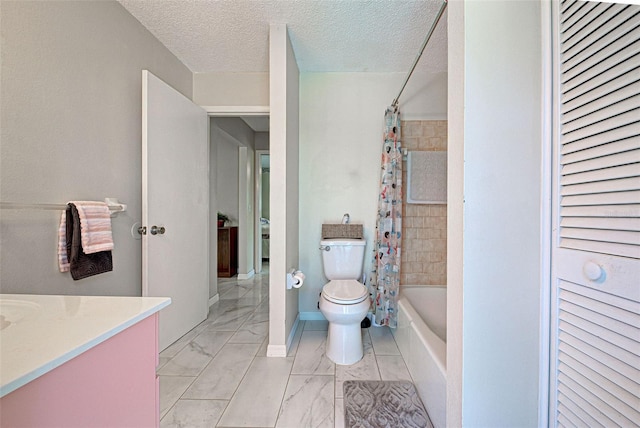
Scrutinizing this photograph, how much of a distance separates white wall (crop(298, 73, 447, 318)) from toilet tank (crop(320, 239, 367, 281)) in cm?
24

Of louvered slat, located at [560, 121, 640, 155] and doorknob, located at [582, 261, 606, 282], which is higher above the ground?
louvered slat, located at [560, 121, 640, 155]

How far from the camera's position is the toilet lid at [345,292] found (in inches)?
73.1

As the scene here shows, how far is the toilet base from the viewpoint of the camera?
1.88m

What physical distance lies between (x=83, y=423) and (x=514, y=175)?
4.08 feet

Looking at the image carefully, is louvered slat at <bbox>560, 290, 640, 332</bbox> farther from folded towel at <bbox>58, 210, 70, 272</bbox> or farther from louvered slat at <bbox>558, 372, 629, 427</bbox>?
folded towel at <bbox>58, 210, 70, 272</bbox>

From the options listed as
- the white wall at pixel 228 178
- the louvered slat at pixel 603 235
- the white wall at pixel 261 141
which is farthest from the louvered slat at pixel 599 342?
the white wall at pixel 261 141

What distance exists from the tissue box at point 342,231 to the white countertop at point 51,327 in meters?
1.75

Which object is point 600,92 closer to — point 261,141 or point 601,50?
point 601,50

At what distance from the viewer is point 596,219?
71 centimetres

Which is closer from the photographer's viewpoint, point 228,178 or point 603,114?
A: point 603,114

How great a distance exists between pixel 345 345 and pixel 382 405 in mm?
491

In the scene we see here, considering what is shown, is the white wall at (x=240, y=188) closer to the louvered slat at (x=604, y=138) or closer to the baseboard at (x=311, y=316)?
the baseboard at (x=311, y=316)

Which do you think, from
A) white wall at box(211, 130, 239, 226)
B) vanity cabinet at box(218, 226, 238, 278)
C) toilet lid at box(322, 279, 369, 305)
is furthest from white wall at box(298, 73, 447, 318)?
vanity cabinet at box(218, 226, 238, 278)

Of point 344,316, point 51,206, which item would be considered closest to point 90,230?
point 51,206
